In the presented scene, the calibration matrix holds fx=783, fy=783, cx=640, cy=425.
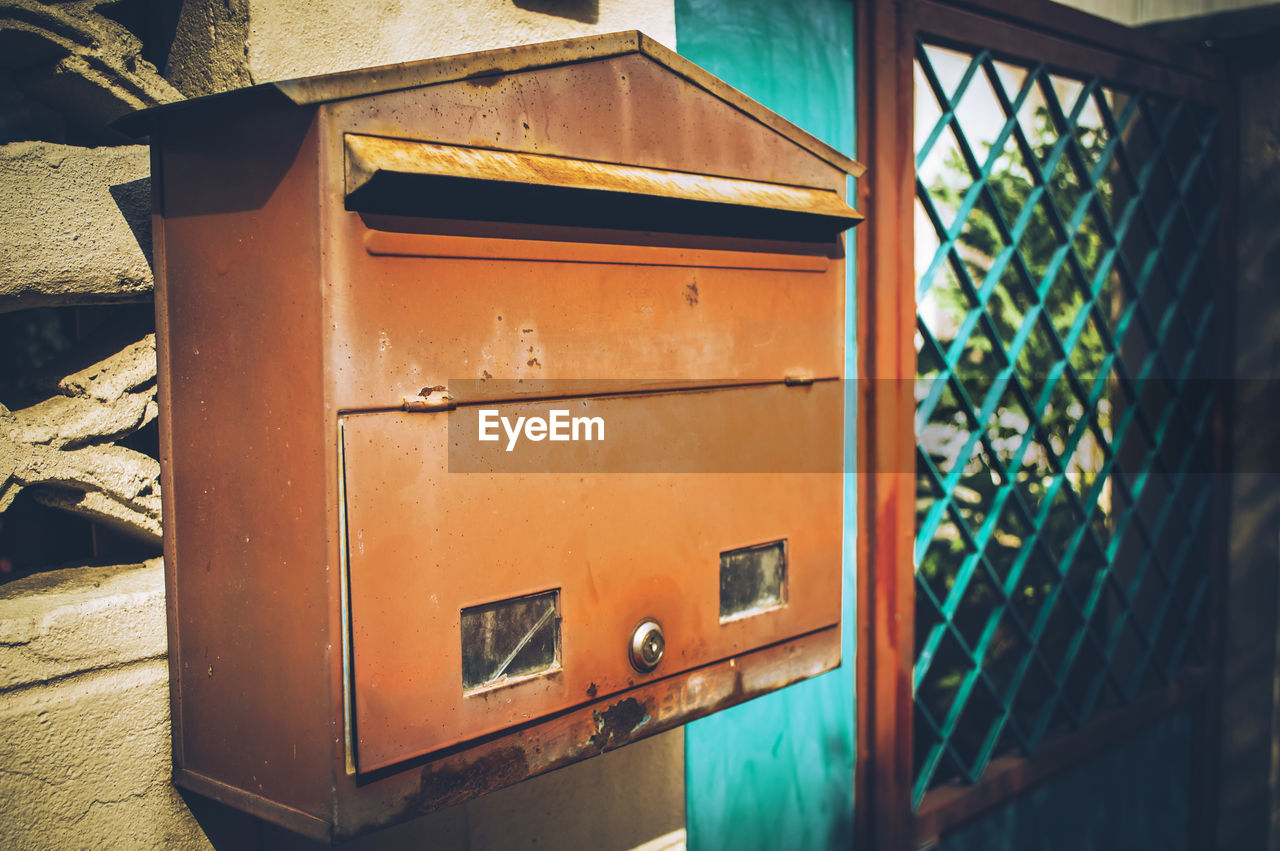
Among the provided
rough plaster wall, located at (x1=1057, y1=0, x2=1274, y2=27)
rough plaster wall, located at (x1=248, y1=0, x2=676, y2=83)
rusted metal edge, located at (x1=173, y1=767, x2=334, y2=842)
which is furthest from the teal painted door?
rough plaster wall, located at (x1=1057, y1=0, x2=1274, y2=27)

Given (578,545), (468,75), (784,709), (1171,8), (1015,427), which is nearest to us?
(468,75)

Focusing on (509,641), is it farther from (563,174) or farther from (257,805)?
(563,174)

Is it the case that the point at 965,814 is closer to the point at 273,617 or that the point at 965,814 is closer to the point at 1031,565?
the point at 1031,565

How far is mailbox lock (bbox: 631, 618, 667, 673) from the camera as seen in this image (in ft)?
3.68

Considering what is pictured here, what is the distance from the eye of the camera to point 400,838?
135 cm

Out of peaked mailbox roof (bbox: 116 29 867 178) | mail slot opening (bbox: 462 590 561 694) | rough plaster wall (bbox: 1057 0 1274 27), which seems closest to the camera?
peaked mailbox roof (bbox: 116 29 867 178)

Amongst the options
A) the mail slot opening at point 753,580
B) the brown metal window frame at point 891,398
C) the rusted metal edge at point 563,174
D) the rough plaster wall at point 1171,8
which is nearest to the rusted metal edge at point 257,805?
the mail slot opening at point 753,580

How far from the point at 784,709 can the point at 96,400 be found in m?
1.54

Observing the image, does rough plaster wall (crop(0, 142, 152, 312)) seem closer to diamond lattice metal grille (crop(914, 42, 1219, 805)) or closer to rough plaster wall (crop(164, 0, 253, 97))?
rough plaster wall (crop(164, 0, 253, 97))

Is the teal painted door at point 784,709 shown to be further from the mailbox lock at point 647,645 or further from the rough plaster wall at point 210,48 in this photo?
the rough plaster wall at point 210,48

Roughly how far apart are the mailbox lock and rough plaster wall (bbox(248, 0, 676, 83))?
975 mm

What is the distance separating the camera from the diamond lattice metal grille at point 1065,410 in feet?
7.22

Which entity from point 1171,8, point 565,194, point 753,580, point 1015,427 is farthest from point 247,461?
point 1015,427

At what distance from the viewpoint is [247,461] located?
98 cm
